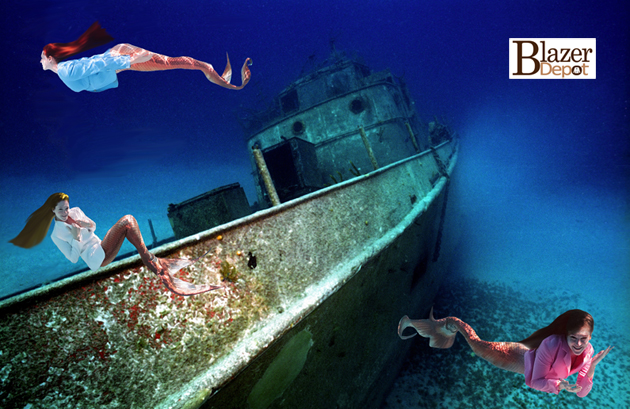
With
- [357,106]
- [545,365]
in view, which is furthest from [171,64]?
[357,106]

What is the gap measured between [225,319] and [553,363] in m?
2.49

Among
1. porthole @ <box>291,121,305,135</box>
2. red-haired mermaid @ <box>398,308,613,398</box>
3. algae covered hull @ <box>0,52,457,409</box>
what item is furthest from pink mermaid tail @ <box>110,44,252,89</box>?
porthole @ <box>291,121,305,135</box>

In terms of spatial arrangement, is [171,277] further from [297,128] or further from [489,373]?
[297,128]

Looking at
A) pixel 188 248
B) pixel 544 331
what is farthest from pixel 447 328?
pixel 188 248

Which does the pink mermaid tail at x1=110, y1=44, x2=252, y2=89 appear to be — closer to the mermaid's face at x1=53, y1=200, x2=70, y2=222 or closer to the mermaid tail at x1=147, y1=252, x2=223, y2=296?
the mermaid's face at x1=53, y1=200, x2=70, y2=222

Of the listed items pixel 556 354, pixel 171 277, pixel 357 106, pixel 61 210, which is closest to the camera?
pixel 61 210

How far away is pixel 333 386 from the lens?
311 centimetres

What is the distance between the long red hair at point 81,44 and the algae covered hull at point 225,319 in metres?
1.33

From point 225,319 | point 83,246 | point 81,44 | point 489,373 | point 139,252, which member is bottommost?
point 489,373

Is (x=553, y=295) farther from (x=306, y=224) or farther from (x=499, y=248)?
(x=306, y=224)

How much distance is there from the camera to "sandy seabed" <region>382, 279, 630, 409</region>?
5141 mm

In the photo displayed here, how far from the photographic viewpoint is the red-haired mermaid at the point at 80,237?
121cm

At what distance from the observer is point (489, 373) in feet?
18.7

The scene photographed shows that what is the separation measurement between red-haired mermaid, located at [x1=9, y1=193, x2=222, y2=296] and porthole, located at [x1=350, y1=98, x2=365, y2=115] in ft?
38.3
